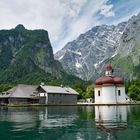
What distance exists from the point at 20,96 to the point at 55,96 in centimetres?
1449

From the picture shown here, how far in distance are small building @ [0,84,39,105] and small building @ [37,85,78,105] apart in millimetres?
2823

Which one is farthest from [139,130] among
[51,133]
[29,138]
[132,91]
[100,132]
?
[132,91]

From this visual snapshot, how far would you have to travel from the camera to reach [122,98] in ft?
413

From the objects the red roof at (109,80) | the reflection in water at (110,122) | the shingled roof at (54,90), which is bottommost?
the reflection in water at (110,122)

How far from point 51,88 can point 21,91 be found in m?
12.3

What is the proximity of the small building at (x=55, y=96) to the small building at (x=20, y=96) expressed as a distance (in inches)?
111

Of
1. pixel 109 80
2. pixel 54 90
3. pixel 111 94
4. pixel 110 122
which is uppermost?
pixel 109 80

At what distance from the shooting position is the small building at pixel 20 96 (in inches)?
4825

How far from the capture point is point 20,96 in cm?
12331

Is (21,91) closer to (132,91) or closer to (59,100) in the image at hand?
(59,100)

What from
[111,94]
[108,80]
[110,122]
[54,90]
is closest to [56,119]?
[110,122]

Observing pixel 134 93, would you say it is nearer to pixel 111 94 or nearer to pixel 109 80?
pixel 111 94

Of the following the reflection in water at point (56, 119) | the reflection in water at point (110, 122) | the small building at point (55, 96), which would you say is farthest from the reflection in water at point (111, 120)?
the small building at point (55, 96)

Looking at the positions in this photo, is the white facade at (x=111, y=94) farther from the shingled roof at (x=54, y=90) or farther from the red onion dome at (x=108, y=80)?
the shingled roof at (x=54, y=90)
